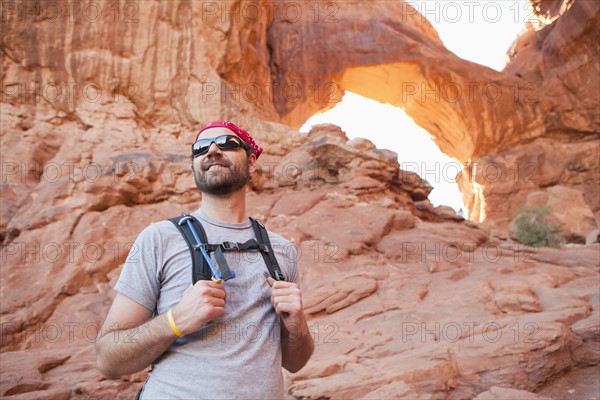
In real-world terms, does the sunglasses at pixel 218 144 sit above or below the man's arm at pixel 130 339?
above

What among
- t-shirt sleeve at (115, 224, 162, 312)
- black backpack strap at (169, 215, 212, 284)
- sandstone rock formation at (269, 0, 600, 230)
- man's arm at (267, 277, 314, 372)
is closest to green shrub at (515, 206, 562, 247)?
sandstone rock formation at (269, 0, 600, 230)

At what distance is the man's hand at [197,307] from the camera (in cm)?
142

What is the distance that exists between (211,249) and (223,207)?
30 cm

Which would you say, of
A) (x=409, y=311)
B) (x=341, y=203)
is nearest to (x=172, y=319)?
(x=409, y=311)

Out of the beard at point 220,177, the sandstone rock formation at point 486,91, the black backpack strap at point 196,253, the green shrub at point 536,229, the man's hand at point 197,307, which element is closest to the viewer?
the man's hand at point 197,307

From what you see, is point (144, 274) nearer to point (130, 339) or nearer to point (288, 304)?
point (130, 339)

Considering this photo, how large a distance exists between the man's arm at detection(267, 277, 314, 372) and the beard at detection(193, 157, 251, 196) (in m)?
0.44

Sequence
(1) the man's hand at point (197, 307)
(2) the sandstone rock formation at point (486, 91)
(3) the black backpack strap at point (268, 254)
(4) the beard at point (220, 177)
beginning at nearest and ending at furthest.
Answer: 1. (1) the man's hand at point (197, 307)
2. (3) the black backpack strap at point (268, 254)
3. (4) the beard at point (220, 177)
4. (2) the sandstone rock formation at point (486, 91)

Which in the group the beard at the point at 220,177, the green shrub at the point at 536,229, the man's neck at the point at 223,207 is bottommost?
the green shrub at the point at 536,229

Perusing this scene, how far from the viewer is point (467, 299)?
602 cm

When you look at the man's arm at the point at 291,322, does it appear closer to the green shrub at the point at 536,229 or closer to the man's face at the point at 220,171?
the man's face at the point at 220,171

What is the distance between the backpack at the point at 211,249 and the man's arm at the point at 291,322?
0.09 m

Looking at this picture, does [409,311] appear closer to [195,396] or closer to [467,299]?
[467,299]

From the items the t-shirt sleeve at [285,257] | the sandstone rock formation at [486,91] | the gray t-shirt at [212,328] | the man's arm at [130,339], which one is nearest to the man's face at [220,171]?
the gray t-shirt at [212,328]
